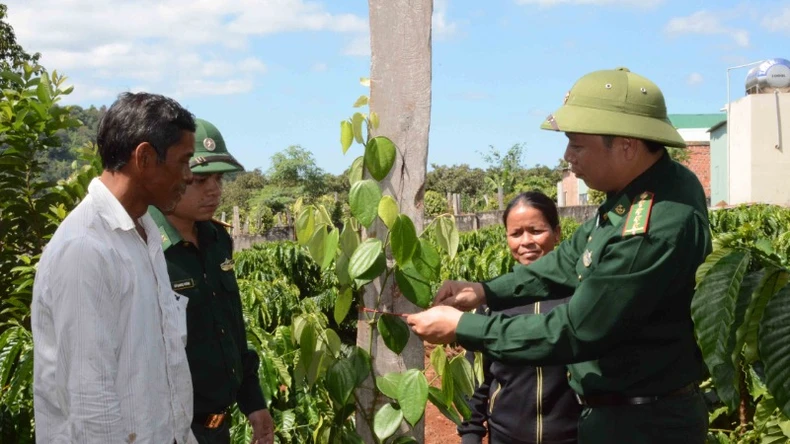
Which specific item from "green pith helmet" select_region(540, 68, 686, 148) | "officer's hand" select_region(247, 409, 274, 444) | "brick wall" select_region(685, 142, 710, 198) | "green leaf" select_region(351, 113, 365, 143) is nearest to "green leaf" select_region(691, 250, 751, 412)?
"green pith helmet" select_region(540, 68, 686, 148)

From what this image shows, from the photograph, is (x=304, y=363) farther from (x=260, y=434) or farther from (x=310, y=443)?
(x=310, y=443)

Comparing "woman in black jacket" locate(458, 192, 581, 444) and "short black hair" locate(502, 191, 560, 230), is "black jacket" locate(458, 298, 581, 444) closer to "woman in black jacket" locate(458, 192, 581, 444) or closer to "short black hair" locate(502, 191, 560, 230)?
"woman in black jacket" locate(458, 192, 581, 444)

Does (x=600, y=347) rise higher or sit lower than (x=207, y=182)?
lower

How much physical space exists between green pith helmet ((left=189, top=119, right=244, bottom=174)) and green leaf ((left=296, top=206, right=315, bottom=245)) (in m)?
0.25

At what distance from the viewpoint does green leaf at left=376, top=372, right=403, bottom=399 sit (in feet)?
7.18

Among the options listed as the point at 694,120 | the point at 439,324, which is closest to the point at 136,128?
the point at 439,324

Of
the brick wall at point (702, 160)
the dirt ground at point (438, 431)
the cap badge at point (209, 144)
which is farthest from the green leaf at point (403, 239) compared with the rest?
the brick wall at point (702, 160)

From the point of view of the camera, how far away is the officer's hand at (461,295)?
2.34 m

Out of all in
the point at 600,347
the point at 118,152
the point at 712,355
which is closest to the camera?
the point at 712,355

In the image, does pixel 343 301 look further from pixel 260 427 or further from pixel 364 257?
pixel 260 427

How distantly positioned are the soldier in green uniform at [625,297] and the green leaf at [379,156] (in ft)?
1.29

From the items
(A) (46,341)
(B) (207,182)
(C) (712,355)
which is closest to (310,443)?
(B) (207,182)

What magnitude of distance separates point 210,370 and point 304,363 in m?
0.28

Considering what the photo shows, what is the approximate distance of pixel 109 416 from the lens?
1.49m
